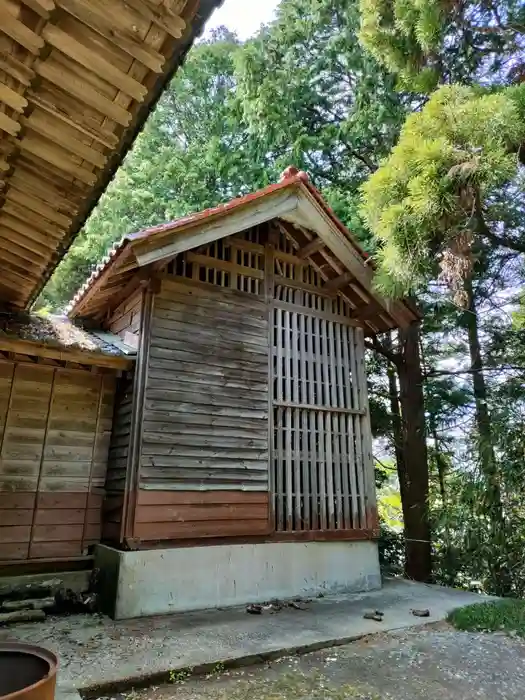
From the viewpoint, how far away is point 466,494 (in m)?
7.30

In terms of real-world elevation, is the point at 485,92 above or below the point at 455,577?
above

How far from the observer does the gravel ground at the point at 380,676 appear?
11.6 ft

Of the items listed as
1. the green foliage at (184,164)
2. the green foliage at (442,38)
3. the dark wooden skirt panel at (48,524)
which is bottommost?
the dark wooden skirt panel at (48,524)

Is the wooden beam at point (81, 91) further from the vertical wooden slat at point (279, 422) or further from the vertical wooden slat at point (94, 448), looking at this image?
the vertical wooden slat at point (279, 422)

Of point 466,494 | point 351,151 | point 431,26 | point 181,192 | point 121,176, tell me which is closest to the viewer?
point 431,26

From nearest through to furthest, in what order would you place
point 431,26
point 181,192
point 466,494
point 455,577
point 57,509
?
point 431,26
point 57,509
point 466,494
point 455,577
point 181,192

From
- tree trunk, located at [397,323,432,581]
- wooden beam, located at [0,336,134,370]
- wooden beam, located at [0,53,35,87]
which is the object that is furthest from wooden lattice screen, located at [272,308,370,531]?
wooden beam, located at [0,53,35,87]

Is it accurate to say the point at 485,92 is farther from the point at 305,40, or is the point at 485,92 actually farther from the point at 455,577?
the point at 455,577

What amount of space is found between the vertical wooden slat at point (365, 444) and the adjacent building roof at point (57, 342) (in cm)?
386

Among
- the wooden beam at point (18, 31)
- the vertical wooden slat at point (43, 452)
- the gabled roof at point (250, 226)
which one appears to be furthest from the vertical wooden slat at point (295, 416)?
the wooden beam at point (18, 31)

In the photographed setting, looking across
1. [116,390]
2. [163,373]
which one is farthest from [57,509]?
[163,373]

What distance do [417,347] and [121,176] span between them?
8664 mm

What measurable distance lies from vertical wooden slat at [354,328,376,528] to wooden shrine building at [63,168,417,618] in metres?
0.02

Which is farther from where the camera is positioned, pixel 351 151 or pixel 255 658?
pixel 351 151
